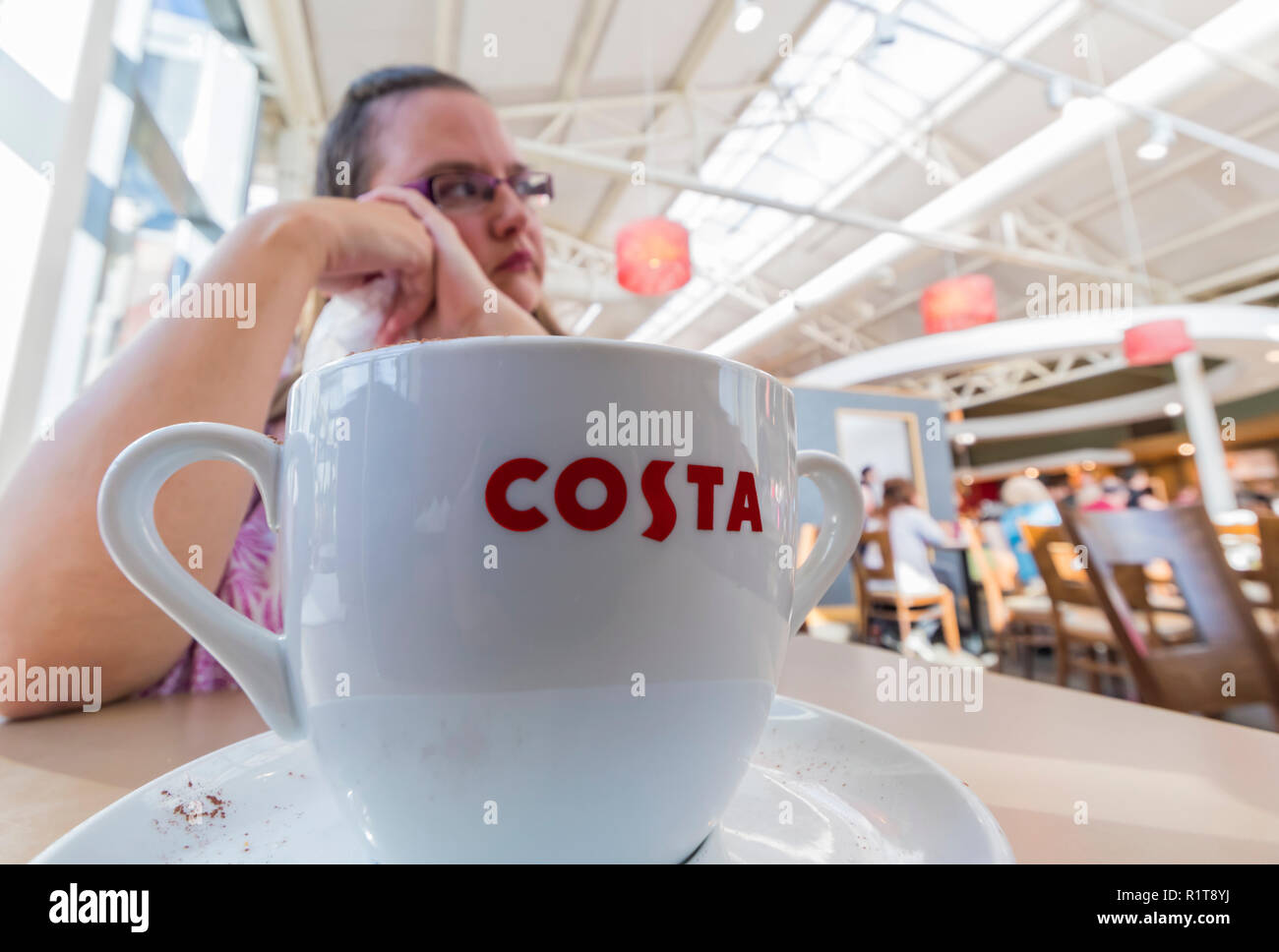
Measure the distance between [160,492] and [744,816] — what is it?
0.45 meters

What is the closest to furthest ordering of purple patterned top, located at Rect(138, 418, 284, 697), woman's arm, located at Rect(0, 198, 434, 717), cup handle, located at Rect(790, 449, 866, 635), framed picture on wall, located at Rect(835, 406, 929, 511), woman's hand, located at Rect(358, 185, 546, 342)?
cup handle, located at Rect(790, 449, 866, 635), woman's arm, located at Rect(0, 198, 434, 717), purple patterned top, located at Rect(138, 418, 284, 697), woman's hand, located at Rect(358, 185, 546, 342), framed picture on wall, located at Rect(835, 406, 929, 511)

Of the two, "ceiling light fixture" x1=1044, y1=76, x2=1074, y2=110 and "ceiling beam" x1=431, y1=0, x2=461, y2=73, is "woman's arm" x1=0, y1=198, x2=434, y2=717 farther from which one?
"ceiling light fixture" x1=1044, y1=76, x2=1074, y2=110

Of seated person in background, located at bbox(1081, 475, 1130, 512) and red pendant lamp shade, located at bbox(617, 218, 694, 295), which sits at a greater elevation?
red pendant lamp shade, located at bbox(617, 218, 694, 295)

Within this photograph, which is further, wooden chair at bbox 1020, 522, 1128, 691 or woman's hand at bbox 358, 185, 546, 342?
wooden chair at bbox 1020, 522, 1128, 691

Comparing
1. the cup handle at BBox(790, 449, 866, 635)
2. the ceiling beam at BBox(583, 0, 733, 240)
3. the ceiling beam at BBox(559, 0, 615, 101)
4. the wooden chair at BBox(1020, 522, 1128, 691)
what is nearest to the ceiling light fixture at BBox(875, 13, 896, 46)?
the ceiling beam at BBox(583, 0, 733, 240)

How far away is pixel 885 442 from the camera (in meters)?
6.09

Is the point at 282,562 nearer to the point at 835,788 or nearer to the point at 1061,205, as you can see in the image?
the point at 835,788

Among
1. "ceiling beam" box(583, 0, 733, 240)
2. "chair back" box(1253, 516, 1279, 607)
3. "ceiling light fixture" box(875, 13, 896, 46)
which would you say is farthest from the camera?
"ceiling beam" box(583, 0, 733, 240)

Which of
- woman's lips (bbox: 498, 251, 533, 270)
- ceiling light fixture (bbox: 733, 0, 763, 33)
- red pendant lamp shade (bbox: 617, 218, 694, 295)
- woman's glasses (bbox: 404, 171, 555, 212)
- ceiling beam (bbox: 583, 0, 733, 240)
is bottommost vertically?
woman's lips (bbox: 498, 251, 533, 270)

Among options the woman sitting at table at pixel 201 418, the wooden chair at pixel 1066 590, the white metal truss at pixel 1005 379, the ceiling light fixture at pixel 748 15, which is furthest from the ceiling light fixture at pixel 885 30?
the white metal truss at pixel 1005 379

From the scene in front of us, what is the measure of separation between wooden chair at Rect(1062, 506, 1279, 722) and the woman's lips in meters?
1.30

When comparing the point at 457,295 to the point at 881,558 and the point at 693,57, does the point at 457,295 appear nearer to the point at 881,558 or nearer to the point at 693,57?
the point at 881,558

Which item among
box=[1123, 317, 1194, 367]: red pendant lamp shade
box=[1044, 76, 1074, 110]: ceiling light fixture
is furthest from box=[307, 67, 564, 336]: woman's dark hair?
box=[1123, 317, 1194, 367]: red pendant lamp shade

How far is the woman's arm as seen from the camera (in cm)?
43
